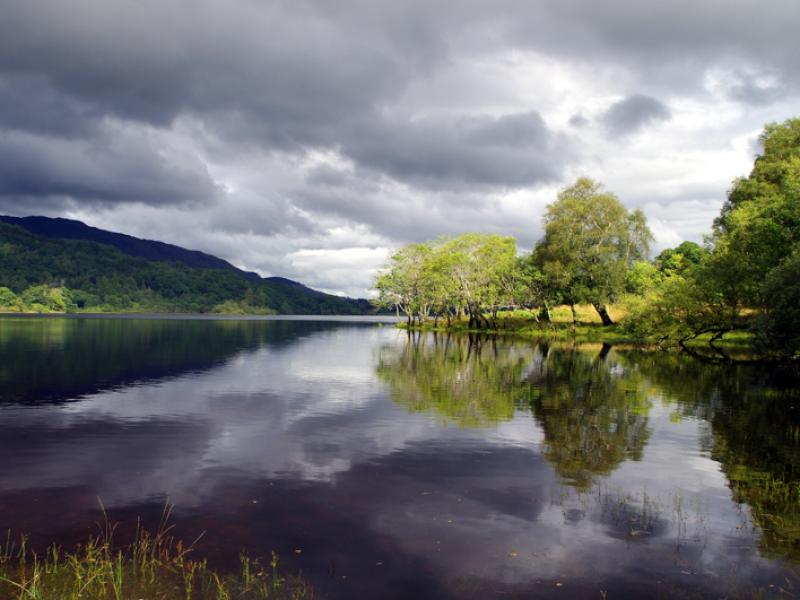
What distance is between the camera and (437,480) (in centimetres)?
1862

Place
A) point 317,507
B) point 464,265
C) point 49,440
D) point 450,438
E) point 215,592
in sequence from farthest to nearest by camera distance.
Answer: point 464,265 → point 450,438 → point 49,440 → point 317,507 → point 215,592

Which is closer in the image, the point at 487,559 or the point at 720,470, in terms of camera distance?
the point at 487,559

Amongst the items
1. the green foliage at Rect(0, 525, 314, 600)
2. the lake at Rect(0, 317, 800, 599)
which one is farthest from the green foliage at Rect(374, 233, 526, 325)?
the green foliage at Rect(0, 525, 314, 600)

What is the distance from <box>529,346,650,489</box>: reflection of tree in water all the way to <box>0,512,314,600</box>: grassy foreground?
11.0 metres

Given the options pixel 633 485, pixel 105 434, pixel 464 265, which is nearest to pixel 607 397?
pixel 633 485

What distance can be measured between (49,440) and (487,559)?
786 inches

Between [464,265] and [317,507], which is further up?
[464,265]

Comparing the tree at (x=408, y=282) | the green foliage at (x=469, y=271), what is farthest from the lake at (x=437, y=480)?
the tree at (x=408, y=282)

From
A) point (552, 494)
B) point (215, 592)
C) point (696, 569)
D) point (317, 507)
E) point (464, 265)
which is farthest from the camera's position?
point (464, 265)

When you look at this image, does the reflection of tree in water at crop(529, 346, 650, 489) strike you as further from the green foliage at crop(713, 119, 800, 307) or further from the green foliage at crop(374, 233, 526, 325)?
the green foliage at crop(374, 233, 526, 325)

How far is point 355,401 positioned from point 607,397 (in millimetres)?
16740

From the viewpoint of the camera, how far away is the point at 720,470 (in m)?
20.1

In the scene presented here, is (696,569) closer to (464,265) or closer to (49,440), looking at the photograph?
(49,440)

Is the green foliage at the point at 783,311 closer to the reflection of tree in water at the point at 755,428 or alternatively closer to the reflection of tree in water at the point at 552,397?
the reflection of tree in water at the point at 755,428
